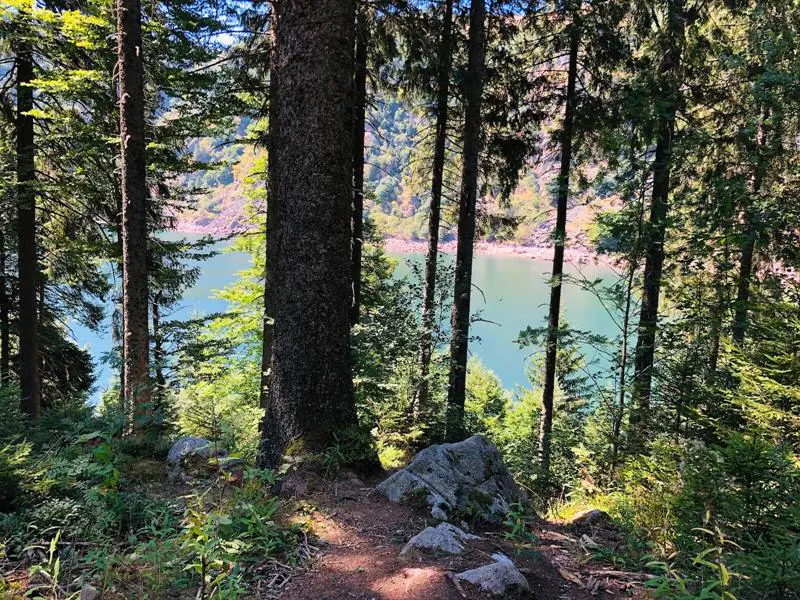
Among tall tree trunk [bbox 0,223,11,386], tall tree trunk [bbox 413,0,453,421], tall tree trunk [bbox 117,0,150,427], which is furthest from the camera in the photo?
tall tree trunk [bbox 0,223,11,386]

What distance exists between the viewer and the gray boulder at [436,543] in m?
2.68

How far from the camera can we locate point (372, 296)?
1106 centimetres

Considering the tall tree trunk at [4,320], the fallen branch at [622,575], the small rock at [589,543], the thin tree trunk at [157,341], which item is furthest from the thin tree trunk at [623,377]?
the tall tree trunk at [4,320]

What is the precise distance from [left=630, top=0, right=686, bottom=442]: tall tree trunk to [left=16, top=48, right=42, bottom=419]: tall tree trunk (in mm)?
10401

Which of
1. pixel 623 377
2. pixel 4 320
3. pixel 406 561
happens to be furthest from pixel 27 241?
pixel 623 377

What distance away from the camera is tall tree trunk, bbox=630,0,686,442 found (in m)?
5.91

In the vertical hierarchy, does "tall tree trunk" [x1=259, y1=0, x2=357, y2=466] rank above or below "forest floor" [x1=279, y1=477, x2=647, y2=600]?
above

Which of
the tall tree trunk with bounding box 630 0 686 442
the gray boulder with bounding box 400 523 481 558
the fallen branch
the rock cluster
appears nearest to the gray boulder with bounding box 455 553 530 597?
the rock cluster

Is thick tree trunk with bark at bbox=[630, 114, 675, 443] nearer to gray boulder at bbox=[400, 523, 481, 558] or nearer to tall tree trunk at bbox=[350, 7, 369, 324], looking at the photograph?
gray boulder at bbox=[400, 523, 481, 558]

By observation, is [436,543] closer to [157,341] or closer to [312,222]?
[312,222]

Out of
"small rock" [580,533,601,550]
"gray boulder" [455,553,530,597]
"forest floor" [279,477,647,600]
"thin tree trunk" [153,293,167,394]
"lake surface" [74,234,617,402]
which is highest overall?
"gray boulder" [455,553,530,597]

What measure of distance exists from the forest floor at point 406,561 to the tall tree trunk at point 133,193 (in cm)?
420

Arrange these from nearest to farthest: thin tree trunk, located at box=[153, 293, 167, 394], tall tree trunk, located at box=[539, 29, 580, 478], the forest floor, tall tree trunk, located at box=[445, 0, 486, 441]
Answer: the forest floor, tall tree trunk, located at box=[445, 0, 486, 441], tall tree trunk, located at box=[539, 29, 580, 478], thin tree trunk, located at box=[153, 293, 167, 394]

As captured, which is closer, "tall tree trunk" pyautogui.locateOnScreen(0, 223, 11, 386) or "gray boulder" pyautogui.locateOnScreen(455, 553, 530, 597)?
"gray boulder" pyautogui.locateOnScreen(455, 553, 530, 597)
